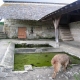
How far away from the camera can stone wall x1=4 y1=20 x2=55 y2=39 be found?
653 inches

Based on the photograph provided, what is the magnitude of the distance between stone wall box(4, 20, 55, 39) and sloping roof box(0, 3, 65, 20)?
49.5 inches

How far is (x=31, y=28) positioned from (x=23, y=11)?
81.4 inches

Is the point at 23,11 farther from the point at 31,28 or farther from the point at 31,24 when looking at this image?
the point at 31,28

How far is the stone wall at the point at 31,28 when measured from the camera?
1658 cm

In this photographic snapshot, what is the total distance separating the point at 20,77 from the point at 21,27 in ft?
41.8

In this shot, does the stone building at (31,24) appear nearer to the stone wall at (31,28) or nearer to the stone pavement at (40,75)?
the stone wall at (31,28)

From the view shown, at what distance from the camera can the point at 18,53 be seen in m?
8.61

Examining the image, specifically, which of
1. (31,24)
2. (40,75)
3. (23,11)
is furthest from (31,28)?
(40,75)

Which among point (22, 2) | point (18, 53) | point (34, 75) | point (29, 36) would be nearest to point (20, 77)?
point (34, 75)

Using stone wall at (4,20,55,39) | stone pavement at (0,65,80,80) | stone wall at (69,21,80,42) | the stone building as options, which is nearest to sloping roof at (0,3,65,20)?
the stone building

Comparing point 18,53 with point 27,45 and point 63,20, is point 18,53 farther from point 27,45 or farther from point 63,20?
point 63,20

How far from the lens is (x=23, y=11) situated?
16.2 meters

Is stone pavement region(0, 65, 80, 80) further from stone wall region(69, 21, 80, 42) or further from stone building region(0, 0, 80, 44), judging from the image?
stone building region(0, 0, 80, 44)

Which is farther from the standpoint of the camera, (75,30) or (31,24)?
(31,24)
